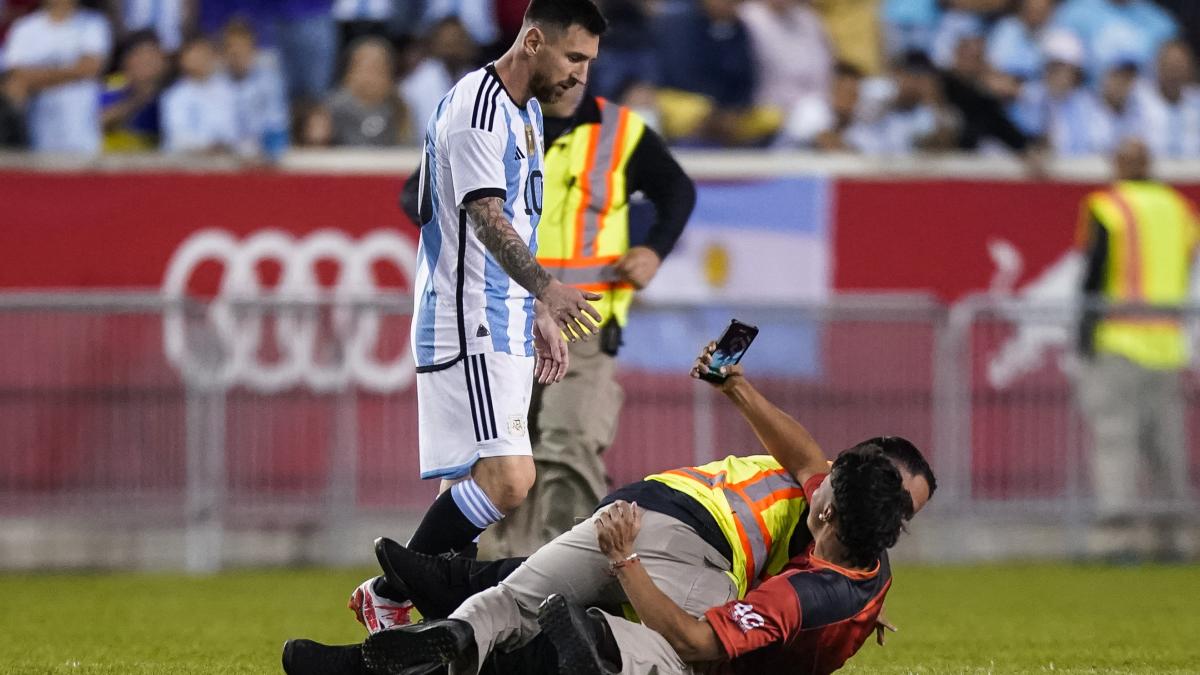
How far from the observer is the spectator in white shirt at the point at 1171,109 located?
49.3 feet

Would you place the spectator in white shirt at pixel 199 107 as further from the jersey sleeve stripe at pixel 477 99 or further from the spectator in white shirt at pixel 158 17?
the jersey sleeve stripe at pixel 477 99

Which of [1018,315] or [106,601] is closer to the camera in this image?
[106,601]

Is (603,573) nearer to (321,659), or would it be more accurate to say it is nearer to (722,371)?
(722,371)

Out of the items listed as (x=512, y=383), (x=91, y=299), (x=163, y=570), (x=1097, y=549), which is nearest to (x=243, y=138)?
(x=91, y=299)

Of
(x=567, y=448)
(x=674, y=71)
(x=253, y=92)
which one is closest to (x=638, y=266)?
(x=567, y=448)

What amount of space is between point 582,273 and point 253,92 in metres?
6.10

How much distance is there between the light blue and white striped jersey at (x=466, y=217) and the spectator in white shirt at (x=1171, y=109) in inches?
387

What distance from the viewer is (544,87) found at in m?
6.20

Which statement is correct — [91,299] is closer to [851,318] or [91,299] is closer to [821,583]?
[851,318]

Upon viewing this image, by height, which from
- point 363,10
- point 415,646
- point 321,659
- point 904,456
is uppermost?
point 363,10

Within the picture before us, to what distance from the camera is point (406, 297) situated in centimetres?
1181

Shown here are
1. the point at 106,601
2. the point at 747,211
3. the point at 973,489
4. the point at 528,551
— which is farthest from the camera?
the point at 747,211

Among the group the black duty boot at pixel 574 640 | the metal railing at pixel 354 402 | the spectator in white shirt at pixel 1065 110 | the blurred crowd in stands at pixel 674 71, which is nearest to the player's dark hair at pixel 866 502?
the black duty boot at pixel 574 640

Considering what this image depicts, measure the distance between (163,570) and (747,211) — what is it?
14.6 ft
